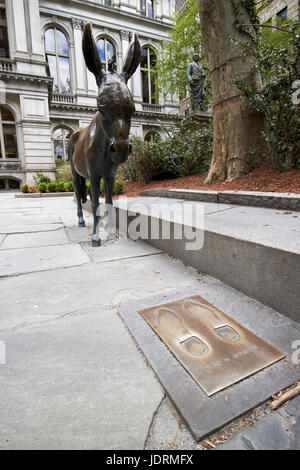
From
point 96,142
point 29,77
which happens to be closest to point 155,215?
point 96,142

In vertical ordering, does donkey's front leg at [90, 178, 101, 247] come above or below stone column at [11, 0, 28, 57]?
below

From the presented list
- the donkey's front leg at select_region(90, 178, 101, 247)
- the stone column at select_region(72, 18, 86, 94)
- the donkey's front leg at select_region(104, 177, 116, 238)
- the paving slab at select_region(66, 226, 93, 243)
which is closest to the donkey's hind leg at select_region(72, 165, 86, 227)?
the paving slab at select_region(66, 226, 93, 243)

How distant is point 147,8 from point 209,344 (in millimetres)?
36042

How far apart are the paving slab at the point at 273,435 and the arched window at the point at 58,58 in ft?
91.2

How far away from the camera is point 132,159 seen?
769 centimetres

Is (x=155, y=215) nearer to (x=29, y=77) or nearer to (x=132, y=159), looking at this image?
(x=132, y=159)

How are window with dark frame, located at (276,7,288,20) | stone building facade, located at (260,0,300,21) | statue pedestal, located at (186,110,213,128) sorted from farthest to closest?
window with dark frame, located at (276,7,288,20) < stone building facade, located at (260,0,300,21) < statue pedestal, located at (186,110,213,128)

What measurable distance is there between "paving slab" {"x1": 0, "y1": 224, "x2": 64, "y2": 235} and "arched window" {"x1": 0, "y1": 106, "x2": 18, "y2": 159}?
60.4 ft

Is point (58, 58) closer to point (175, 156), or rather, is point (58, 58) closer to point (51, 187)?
point (51, 187)

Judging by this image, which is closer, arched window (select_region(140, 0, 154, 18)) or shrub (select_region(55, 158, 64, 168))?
shrub (select_region(55, 158, 64, 168))

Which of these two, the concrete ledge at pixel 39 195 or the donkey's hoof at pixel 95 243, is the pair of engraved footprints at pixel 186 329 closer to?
the donkey's hoof at pixel 95 243

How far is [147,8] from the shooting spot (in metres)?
26.9

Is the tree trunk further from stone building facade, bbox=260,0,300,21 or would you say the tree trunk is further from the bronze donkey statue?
stone building facade, bbox=260,0,300,21

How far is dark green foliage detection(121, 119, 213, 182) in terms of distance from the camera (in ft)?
23.2
